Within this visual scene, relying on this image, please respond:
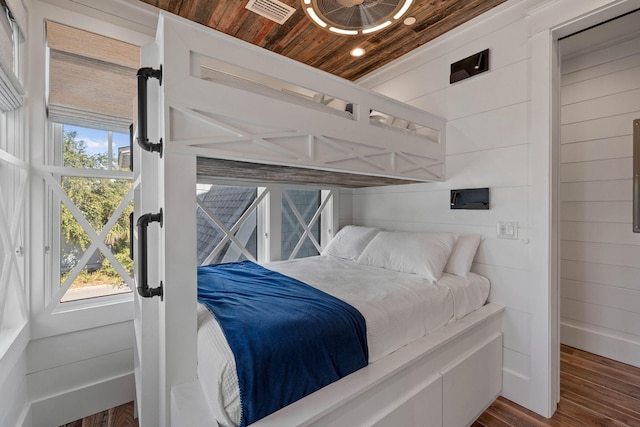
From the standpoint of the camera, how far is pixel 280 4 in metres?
1.97

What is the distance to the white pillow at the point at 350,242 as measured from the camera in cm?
269

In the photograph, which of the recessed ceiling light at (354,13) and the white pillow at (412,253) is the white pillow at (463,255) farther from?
the recessed ceiling light at (354,13)

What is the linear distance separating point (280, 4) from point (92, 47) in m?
1.29

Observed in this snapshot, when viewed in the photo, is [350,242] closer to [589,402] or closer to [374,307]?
[374,307]

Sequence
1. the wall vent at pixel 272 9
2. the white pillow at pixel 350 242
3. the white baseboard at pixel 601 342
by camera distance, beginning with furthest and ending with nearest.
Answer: the white pillow at pixel 350 242
the white baseboard at pixel 601 342
the wall vent at pixel 272 9

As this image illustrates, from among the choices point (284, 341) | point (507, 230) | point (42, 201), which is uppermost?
point (42, 201)

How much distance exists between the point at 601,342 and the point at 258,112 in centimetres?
341

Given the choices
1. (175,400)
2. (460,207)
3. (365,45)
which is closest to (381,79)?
(365,45)

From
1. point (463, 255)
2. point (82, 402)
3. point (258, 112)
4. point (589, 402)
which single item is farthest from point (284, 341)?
point (589, 402)

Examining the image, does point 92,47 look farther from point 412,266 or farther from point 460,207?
point 460,207

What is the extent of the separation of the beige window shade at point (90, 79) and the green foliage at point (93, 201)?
0.65ft

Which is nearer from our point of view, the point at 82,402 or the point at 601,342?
the point at 82,402

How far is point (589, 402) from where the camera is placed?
6.42ft

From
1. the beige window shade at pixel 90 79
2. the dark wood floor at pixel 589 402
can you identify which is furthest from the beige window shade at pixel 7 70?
the dark wood floor at pixel 589 402
